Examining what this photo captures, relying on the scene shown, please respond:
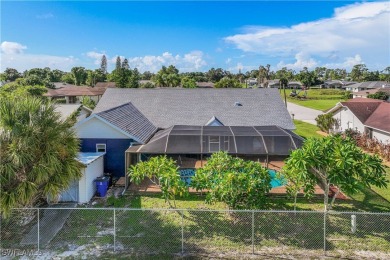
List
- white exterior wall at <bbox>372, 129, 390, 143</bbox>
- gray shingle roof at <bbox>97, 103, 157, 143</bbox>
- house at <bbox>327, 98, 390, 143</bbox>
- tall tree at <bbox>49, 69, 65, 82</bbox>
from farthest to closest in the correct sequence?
tall tree at <bbox>49, 69, 65, 82</bbox> → house at <bbox>327, 98, 390, 143</bbox> → white exterior wall at <bbox>372, 129, 390, 143</bbox> → gray shingle roof at <bbox>97, 103, 157, 143</bbox>

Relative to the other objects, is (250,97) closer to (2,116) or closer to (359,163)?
(359,163)

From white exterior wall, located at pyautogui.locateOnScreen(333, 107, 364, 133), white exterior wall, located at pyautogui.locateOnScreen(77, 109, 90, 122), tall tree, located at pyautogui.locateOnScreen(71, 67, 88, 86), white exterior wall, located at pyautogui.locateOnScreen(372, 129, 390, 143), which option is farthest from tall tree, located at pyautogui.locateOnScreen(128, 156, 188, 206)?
tall tree, located at pyautogui.locateOnScreen(71, 67, 88, 86)

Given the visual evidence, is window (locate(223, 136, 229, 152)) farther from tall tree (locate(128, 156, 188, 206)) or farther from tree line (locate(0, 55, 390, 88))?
tree line (locate(0, 55, 390, 88))

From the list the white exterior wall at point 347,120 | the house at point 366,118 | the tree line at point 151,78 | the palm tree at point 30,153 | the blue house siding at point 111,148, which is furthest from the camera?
the tree line at point 151,78

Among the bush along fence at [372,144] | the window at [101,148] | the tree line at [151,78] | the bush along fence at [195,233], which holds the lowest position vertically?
the bush along fence at [195,233]

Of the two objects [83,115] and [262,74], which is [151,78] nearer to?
[262,74]

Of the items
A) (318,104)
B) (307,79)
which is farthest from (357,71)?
(318,104)

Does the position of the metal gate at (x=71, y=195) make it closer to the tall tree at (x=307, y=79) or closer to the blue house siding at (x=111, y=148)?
the blue house siding at (x=111, y=148)

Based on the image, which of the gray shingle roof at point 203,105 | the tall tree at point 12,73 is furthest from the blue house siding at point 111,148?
the tall tree at point 12,73
